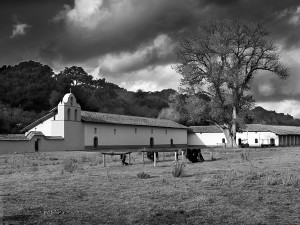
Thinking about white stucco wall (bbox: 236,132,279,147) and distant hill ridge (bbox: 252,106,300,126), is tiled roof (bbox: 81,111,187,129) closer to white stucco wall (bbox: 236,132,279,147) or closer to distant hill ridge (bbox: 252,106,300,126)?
white stucco wall (bbox: 236,132,279,147)

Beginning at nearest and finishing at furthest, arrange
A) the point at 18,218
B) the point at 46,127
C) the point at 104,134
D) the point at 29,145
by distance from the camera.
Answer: the point at 18,218 → the point at 29,145 → the point at 46,127 → the point at 104,134

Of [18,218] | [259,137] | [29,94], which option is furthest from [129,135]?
[18,218]

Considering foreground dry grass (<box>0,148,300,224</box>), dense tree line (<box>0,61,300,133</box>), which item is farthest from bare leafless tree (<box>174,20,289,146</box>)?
foreground dry grass (<box>0,148,300,224</box>)

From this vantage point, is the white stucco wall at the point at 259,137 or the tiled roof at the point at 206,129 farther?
the tiled roof at the point at 206,129

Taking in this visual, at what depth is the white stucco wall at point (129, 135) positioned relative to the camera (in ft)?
171

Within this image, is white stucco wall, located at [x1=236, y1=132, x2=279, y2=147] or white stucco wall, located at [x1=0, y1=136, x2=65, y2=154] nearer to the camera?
white stucco wall, located at [x1=0, y1=136, x2=65, y2=154]

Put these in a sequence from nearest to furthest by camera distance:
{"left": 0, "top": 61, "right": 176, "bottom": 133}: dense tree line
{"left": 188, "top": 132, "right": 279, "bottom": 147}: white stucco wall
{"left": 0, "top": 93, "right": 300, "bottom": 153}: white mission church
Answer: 1. {"left": 0, "top": 93, "right": 300, "bottom": 153}: white mission church
2. {"left": 0, "top": 61, "right": 176, "bottom": 133}: dense tree line
3. {"left": 188, "top": 132, "right": 279, "bottom": 147}: white stucco wall

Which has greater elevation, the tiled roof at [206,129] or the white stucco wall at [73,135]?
the tiled roof at [206,129]

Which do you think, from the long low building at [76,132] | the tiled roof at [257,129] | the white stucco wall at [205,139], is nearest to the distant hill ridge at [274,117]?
the tiled roof at [257,129]

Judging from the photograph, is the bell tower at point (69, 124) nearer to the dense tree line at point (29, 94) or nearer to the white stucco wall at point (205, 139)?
the dense tree line at point (29, 94)

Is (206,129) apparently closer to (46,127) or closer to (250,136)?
(250,136)

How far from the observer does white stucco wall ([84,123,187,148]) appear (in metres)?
52.0

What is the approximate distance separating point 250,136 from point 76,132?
111 feet

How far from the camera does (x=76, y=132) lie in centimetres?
4981
